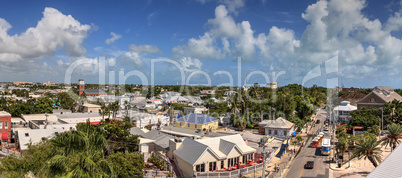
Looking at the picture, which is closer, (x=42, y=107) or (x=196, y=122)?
→ (x=196, y=122)

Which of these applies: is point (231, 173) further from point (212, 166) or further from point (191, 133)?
point (191, 133)

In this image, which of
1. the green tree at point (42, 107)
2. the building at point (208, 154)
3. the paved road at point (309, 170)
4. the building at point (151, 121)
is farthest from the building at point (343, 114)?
the green tree at point (42, 107)

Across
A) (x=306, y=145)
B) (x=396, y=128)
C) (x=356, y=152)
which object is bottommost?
(x=306, y=145)

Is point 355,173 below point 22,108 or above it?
below

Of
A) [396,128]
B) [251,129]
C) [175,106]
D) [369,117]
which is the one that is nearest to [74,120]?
[175,106]

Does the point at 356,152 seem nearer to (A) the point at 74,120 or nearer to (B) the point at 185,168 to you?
(B) the point at 185,168

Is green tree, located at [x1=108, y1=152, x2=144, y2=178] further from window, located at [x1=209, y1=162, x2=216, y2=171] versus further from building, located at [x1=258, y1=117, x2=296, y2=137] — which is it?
building, located at [x1=258, y1=117, x2=296, y2=137]

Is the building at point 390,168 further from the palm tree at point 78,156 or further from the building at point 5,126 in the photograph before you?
the building at point 5,126

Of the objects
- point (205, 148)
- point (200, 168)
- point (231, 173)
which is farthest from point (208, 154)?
point (231, 173)
